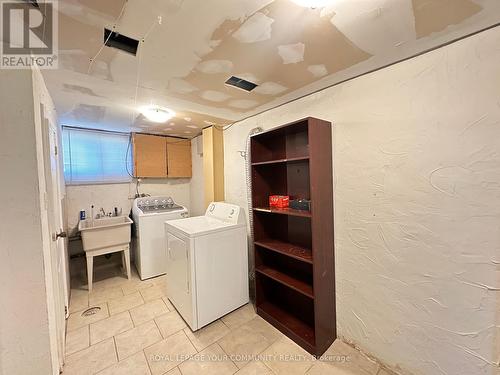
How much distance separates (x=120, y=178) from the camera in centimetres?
323

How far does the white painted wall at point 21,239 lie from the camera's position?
3.09 ft

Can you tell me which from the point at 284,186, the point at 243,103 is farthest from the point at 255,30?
the point at 284,186

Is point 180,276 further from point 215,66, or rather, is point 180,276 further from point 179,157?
point 179,157

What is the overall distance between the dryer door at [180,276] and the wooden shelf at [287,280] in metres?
0.71

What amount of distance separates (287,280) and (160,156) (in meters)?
2.72

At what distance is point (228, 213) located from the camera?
226 centimetres

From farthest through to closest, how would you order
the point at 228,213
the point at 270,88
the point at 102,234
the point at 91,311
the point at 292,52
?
the point at 102,234 < the point at 228,213 < the point at 91,311 < the point at 270,88 < the point at 292,52

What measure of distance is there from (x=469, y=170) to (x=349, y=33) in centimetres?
100

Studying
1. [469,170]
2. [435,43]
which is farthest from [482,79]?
[469,170]

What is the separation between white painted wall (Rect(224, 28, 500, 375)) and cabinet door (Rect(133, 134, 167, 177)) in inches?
105

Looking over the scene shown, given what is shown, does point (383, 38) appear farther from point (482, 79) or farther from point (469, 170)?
point (469, 170)

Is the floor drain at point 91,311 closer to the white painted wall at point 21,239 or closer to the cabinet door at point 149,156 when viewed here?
the white painted wall at point 21,239

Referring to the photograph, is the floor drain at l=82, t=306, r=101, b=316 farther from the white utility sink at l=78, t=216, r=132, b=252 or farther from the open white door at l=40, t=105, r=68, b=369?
the white utility sink at l=78, t=216, r=132, b=252

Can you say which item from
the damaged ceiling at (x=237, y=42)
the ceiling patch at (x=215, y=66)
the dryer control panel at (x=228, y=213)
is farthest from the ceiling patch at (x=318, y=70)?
the dryer control panel at (x=228, y=213)
